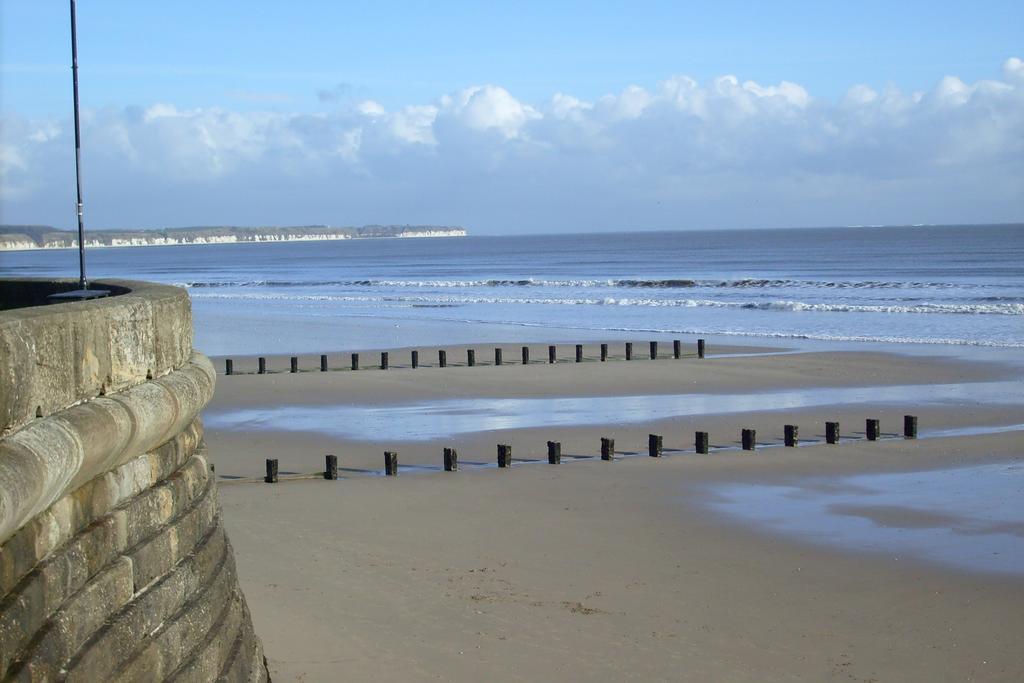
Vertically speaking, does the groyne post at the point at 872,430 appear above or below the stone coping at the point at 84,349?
below

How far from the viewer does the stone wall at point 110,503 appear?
453cm

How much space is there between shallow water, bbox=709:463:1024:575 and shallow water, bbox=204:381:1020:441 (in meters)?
5.31

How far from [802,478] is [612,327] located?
32272mm

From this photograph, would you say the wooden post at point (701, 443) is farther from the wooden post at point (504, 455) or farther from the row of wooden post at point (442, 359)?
the row of wooden post at point (442, 359)

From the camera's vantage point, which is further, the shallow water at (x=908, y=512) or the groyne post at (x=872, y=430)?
the groyne post at (x=872, y=430)

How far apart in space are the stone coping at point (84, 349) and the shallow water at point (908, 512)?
9010 mm

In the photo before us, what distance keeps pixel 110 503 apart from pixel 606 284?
8089cm

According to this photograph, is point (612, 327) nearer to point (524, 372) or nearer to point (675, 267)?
point (524, 372)

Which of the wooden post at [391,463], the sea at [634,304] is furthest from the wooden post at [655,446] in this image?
the sea at [634,304]

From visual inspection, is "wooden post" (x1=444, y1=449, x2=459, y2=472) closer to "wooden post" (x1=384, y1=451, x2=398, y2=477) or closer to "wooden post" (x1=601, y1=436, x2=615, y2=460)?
"wooden post" (x1=384, y1=451, x2=398, y2=477)

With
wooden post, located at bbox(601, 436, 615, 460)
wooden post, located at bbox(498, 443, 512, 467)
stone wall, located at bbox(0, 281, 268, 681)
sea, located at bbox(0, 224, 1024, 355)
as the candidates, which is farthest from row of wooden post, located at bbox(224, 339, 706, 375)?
stone wall, located at bbox(0, 281, 268, 681)

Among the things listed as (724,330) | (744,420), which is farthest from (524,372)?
(724,330)

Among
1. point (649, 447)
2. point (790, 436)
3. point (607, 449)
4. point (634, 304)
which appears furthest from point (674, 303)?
point (607, 449)

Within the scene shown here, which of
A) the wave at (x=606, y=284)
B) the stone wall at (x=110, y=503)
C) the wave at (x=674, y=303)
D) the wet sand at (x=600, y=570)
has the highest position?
the stone wall at (x=110, y=503)
